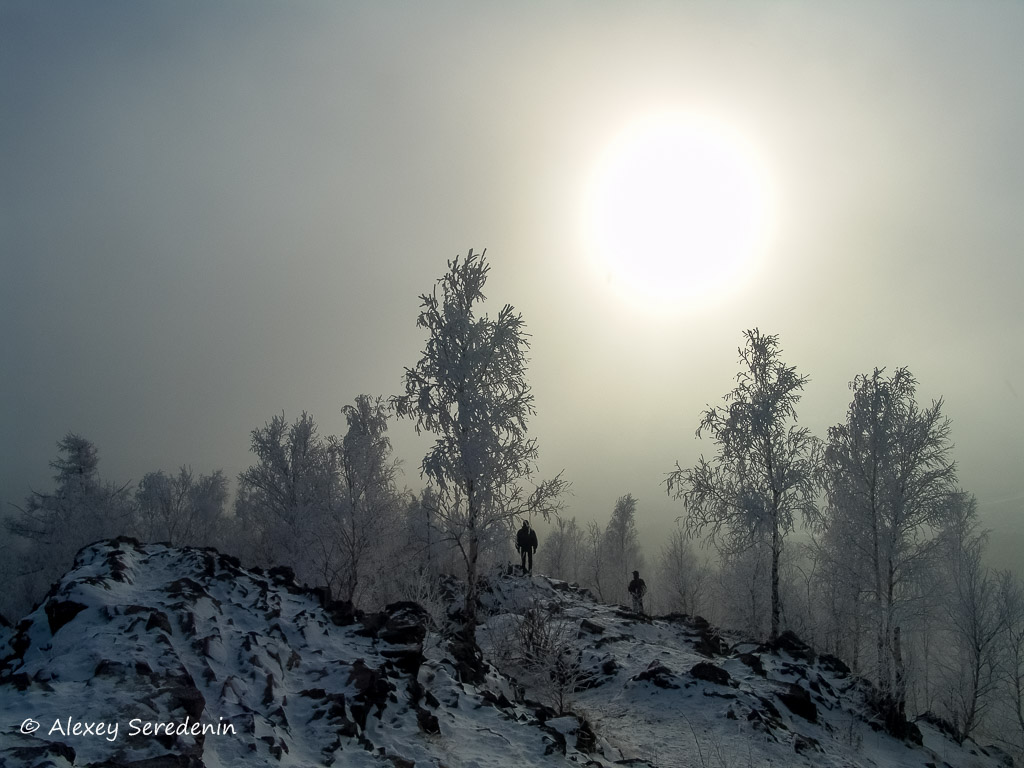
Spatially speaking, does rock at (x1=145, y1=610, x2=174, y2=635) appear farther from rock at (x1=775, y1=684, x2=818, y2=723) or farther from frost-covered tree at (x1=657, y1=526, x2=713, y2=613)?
A: frost-covered tree at (x1=657, y1=526, x2=713, y2=613)

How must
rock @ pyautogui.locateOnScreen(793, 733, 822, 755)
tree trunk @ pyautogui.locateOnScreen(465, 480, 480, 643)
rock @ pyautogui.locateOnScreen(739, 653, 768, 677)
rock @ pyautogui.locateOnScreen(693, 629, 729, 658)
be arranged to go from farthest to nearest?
rock @ pyautogui.locateOnScreen(693, 629, 729, 658) → rock @ pyautogui.locateOnScreen(739, 653, 768, 677) → tree trunk @ pyautogui.locateOnScreen(465, 480, 480, 643) → rock @ pyautogui.locateOnScreen(793, 733, 822, 755)

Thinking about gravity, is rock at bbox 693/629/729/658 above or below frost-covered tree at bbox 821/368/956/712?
below

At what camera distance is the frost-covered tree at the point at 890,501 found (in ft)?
51.8

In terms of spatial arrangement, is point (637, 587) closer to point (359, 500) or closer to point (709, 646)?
point (709, 646)

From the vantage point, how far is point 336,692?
29.0 ft

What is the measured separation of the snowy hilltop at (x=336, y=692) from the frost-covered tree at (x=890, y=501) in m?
2.33

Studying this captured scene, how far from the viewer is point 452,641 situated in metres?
12.5

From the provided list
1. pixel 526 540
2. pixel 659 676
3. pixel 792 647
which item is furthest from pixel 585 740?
pixel 526 540

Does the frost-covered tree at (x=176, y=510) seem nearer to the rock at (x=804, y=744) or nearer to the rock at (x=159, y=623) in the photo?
the rock at (x=159, y=623)

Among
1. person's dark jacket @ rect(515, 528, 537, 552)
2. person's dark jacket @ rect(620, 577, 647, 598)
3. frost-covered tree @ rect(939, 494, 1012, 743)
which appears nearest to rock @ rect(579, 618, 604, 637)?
person's dark jacket @ rect(515, 528, 537, 552)

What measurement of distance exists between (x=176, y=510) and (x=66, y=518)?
864 cm

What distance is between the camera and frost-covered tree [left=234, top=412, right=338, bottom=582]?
75.9 ft

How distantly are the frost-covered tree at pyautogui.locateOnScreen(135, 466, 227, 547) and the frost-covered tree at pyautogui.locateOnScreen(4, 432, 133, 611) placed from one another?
4350 mm

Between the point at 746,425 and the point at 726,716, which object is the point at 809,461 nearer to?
the point at 746,425
